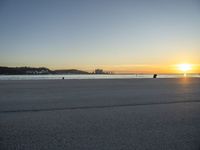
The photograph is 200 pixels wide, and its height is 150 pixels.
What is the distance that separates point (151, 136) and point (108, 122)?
1334 millimetres

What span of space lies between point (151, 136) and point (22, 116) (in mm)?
3421

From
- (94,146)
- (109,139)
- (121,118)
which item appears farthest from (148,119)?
(94,146)

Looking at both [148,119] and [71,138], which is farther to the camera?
[148,119]

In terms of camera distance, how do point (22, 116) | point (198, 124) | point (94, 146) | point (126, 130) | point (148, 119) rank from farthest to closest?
point (22, 116)
point (148, 119)
point (198, 124)
point (126, 130)
point (94, 146)

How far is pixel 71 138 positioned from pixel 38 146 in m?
0.61

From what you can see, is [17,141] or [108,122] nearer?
[17,141]

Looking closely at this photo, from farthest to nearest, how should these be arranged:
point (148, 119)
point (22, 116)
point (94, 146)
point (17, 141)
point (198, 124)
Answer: point (22, 116)
point (148, 119)
point (198, 124)
point (17, 141)
point (94, 146)

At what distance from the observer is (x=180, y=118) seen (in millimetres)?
5969

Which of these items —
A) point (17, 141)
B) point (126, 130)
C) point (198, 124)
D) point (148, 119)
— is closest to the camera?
point (17, 141)

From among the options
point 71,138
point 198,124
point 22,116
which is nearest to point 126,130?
point 71,138

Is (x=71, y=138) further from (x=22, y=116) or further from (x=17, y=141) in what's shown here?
(x=22, y=116)

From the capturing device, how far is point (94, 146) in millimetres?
3881

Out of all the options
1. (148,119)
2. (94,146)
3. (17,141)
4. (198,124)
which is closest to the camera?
(94,146)

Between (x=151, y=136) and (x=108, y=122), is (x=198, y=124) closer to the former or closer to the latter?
(x=151, y=136)
